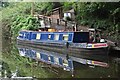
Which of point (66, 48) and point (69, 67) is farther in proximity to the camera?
point (66, 48)

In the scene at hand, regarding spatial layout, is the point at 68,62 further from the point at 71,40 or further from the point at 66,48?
the point at 71,40

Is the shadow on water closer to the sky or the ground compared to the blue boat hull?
closer to the ground

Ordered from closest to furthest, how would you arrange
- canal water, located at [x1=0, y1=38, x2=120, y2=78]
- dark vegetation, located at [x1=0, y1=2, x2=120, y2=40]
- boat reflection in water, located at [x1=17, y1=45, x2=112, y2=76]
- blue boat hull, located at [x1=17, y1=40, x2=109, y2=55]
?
canal water, located at [x1=0, y1=38, x2=120, y2=78] → boat reflection in water, located at [x1=17, y1=45, x2=112, y2=76] → blue boat hull, located at [x1=17, y1=40, x2=109, y2=55] → dark vegetation, located at [x1=0, y1=2, x2=120, y2=40]

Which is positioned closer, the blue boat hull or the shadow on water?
the shadow on water

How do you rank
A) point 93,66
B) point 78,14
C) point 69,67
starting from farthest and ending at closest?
point 78,14 → point 93,66 → point 69,67

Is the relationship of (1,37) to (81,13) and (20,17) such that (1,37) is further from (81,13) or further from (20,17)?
(81,13)

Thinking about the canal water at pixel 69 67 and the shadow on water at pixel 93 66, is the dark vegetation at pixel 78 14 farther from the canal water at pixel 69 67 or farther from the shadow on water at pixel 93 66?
the canal water at pixel 69 67

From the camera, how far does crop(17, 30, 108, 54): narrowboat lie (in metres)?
13.4

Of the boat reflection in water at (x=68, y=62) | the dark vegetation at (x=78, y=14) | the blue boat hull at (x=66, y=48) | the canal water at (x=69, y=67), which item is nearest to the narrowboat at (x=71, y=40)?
the blue boat hull at (x=66, y=48)

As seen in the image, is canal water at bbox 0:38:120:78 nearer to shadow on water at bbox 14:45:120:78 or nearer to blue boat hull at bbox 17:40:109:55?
shadow on water at bbox 14:45:120:78

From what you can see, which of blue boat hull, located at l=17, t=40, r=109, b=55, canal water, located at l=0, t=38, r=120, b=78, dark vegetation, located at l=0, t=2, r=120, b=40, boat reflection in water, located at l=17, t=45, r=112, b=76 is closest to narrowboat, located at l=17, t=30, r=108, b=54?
blue boat hull, located at l=17, t=40, r=109, b=55

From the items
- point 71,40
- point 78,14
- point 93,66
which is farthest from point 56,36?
point 93,66

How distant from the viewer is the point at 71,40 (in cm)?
1487

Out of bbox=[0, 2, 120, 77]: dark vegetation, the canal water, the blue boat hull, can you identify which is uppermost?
bbox=[0, 2, 120, 77]: dark vegetation
